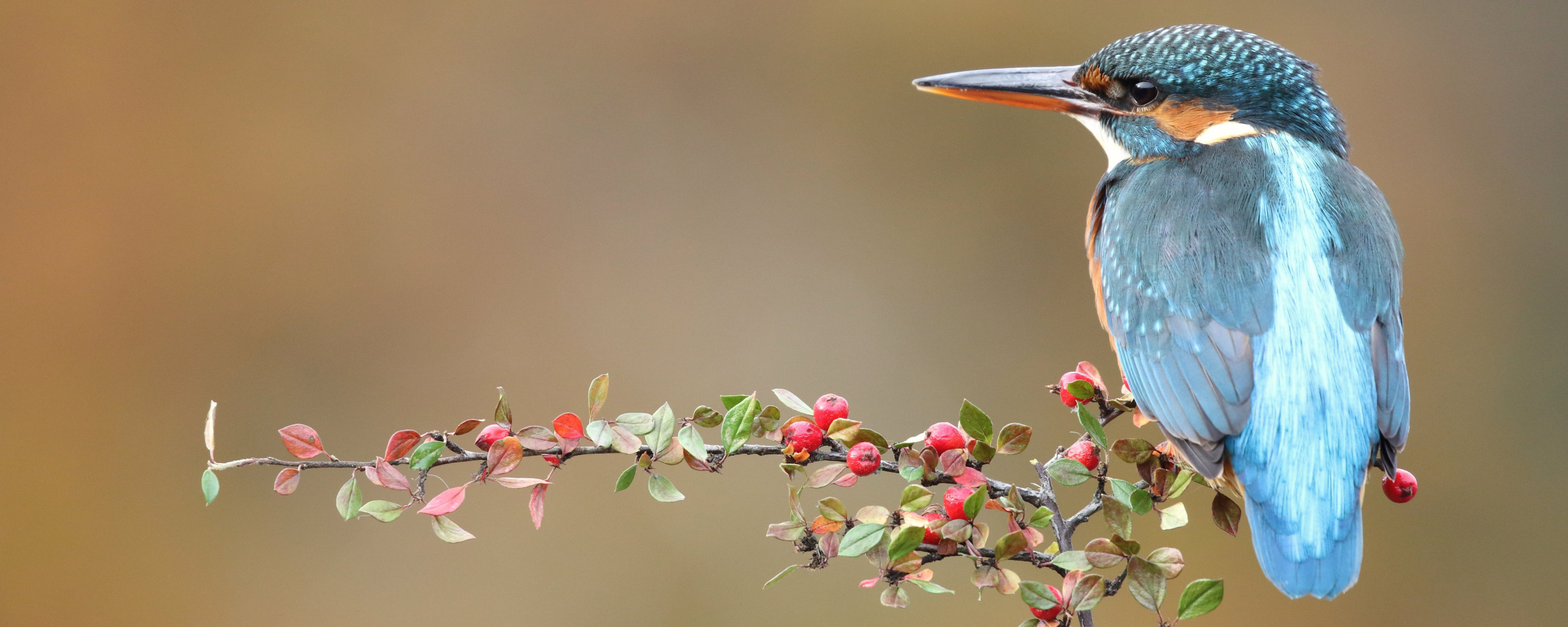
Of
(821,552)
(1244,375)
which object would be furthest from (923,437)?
(1244,375)

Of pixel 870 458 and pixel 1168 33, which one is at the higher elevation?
pixel 1168 33

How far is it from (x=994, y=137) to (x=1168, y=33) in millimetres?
1378

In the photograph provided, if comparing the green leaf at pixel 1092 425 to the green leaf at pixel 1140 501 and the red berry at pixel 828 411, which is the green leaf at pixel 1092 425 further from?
the red berry at pixel 828 411

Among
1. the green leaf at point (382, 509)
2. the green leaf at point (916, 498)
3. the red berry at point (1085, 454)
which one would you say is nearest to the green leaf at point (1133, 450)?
the red berry at point (1085, 454)

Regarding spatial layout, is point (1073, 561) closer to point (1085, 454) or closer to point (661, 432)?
point (1085, 454)

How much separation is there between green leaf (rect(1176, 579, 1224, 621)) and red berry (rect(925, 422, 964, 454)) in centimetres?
25

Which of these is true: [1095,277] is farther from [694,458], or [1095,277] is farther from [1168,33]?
[694,458]

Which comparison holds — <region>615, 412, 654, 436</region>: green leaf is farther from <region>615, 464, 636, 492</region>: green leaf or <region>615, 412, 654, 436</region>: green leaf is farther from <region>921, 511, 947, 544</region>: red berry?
<region>921, 511, 947, 544</region>: red berry

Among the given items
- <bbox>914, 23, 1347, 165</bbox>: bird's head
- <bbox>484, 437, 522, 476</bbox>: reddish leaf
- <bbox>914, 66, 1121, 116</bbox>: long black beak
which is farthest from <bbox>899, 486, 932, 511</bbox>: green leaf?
<bbox>914, 66, 1121, 116</bbox>: long black beak

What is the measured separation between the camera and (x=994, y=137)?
3018 millimetres

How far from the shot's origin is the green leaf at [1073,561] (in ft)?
3.13

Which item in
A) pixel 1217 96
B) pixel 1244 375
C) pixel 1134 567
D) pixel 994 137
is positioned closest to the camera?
pixel 1134 567

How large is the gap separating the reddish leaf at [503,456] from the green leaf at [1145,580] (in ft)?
1.80

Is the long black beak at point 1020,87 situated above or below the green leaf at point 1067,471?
above
